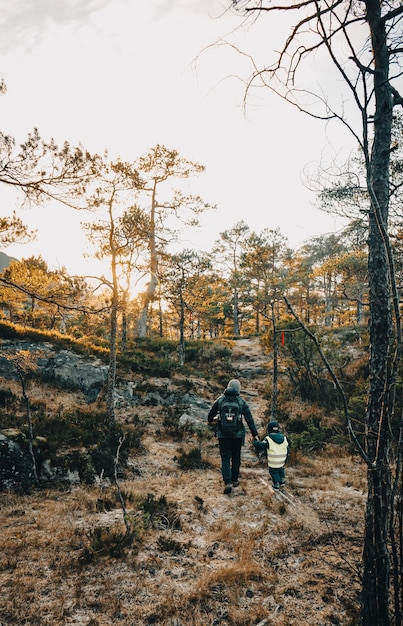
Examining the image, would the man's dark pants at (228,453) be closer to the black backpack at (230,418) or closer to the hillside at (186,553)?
the black backpack at (230,418)

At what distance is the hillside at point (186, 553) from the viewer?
10.7 feet

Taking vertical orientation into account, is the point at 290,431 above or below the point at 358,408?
below

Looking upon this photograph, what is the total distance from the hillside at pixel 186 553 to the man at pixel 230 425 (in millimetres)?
637

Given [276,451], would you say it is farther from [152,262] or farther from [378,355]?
[152,262]

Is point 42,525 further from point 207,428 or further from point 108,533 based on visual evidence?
point 207,428

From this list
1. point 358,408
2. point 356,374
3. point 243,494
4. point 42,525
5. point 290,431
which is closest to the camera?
point 42,525

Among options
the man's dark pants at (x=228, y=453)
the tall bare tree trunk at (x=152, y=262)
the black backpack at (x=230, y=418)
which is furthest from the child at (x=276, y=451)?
the tall bare tree trunk at (x=152, y=262)

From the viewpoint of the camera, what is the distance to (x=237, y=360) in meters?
20.4

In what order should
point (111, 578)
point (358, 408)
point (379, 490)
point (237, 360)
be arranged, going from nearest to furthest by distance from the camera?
point (379, 490), point (111, 578), point (358, 408), point (237, 360)

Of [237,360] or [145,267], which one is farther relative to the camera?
[237,360]

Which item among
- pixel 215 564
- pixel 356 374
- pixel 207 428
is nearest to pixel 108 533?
pixel 215 564

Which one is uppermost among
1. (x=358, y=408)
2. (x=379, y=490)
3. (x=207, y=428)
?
(x=379, y=490)

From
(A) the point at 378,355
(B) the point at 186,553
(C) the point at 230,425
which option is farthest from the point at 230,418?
(A) the point at 378,355

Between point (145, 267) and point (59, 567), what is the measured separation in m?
14.7
